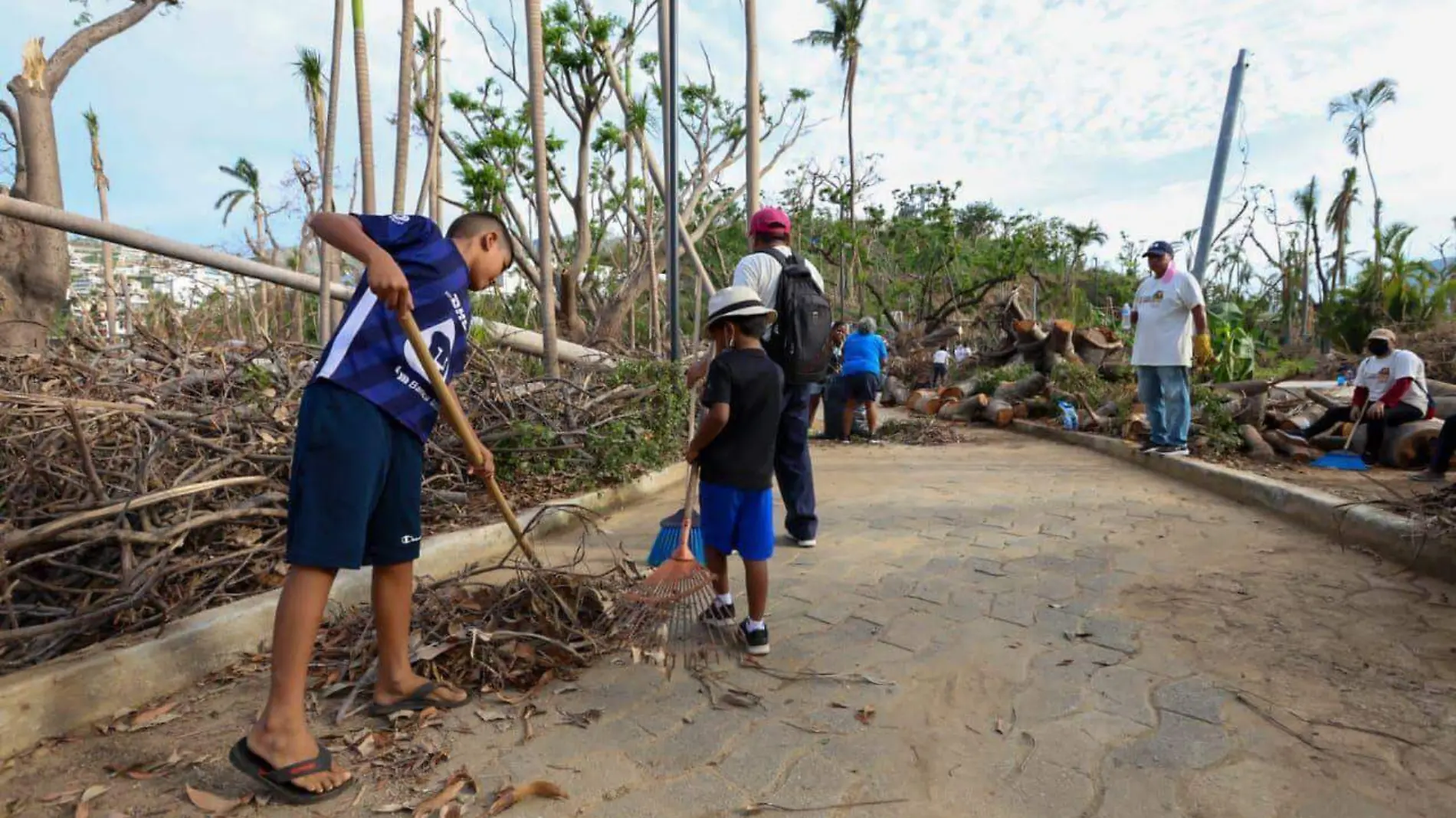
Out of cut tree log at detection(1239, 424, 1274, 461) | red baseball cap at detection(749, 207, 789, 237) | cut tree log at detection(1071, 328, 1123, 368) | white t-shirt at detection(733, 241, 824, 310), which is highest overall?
red baseball cap at detection(749, 207, 789, 237)

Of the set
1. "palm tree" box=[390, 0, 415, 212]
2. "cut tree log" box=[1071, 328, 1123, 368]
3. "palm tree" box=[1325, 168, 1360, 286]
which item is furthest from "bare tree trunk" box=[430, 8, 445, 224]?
"palm tree" box=[1325, 168, 1360, 286]

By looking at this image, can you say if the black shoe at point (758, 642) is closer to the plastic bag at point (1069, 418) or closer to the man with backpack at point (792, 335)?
the man with backpack at point (792, 335)

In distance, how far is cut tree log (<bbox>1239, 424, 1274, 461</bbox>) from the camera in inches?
258

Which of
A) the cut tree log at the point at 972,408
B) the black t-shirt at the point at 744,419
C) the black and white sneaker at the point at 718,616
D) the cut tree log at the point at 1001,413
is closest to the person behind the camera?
the black t-shirt at the point at 744,419

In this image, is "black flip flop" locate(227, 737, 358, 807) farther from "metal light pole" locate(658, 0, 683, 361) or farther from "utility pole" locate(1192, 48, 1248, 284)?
"utility pole" locate(1192, 48, 1248, 284)

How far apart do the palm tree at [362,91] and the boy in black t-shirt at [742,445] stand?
3947mm

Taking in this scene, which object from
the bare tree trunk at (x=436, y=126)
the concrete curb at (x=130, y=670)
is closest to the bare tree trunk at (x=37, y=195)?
the bare tree trunk at (x=436, y=126)

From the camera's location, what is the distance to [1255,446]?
6.62 m

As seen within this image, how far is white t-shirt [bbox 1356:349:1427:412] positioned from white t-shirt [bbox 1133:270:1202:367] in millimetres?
1518

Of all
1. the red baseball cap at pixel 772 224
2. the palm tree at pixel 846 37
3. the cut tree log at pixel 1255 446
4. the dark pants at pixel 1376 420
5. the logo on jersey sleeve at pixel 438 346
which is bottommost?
the cut tree log at pixel 1255 446

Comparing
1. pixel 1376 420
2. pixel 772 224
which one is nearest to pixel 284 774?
pixel 772 224

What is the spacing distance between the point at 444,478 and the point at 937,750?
3.38 metres

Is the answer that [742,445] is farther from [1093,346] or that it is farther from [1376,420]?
[1093,346]

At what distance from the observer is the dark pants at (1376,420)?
243 inches
